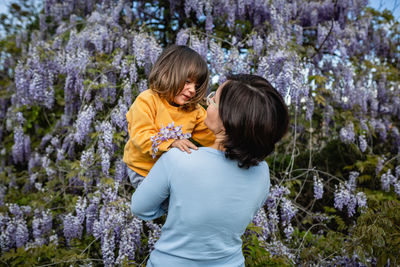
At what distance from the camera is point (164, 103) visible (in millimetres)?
1657

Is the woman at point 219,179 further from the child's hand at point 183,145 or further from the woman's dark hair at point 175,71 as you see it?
the woman's dark hair at point 175,71

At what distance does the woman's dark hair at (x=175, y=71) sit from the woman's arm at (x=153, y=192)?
574 mm

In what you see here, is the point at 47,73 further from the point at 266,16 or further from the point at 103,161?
Result: the point at 266,16

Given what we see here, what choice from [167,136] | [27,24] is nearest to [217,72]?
[167,136]

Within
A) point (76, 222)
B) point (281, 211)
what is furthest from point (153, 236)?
point (281, 211)

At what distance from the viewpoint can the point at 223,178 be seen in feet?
3.60

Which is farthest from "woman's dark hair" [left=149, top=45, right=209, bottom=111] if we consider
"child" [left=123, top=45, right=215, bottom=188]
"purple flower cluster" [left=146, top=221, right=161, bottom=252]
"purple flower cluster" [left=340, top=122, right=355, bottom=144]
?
"purple flower cluster" [left=340, top=122, right=355, bottom=144]

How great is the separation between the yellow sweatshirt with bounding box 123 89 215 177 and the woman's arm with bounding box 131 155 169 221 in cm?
22

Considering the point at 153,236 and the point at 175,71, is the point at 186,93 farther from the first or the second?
the point at 153,236

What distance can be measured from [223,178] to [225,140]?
146 millimetres

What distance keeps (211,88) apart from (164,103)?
1619mm

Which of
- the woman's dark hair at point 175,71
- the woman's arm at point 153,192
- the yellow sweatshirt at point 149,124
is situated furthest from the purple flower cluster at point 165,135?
the woman's dark hair at point 175,71

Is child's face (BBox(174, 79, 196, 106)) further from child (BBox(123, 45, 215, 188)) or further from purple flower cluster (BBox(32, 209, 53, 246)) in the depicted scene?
purple flower cluster (BBox(32, 209, 53, 246))

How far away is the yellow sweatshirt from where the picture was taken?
1.45m
